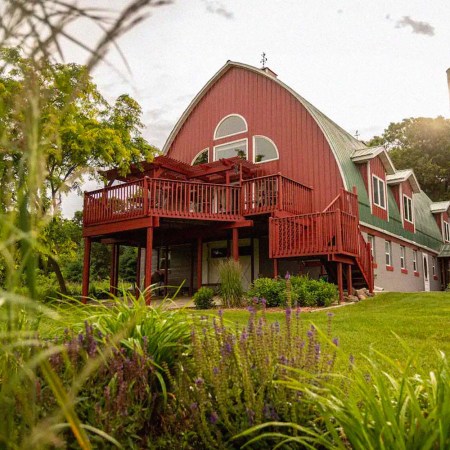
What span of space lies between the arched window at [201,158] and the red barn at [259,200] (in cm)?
9

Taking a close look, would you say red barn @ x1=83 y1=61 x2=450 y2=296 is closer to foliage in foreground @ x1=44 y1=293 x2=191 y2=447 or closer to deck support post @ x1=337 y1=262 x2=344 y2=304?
deck support post @ x1=337 y1=262 x2=344 y2=304

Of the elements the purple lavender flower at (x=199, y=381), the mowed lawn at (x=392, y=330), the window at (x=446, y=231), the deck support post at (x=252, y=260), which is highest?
the window at (x=446, y=231)

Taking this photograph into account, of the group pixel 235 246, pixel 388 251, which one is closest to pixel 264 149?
pixel 235 246

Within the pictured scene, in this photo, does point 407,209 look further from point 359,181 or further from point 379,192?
point 359,181

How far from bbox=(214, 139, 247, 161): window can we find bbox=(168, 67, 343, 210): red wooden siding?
0.59 feet

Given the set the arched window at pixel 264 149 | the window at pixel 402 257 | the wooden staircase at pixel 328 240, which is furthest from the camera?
the window at pixel 402 257

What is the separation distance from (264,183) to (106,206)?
477 cm

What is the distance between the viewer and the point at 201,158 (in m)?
19.3

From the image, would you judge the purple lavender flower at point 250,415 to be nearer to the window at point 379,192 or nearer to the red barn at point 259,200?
the red barn at point 259,200

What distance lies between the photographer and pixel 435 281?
87.1ft

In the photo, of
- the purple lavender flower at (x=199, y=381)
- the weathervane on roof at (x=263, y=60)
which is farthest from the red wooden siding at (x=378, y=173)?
the purple lavender flower at (x=199, y=381)

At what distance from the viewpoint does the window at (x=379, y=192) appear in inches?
739

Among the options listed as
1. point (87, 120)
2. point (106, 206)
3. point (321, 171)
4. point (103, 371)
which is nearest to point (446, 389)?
point (103, 371)

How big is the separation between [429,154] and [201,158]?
23275mm
